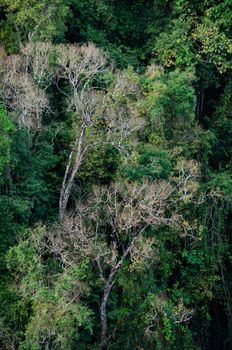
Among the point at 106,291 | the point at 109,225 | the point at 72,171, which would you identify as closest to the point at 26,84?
the point at 72,171

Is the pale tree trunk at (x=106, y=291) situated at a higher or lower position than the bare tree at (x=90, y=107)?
lower

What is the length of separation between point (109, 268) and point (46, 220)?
6.63 ft

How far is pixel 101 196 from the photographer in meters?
15.7

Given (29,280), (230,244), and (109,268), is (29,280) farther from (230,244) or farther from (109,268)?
(230,244)

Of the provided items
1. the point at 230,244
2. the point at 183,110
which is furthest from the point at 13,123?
the point at 230,244

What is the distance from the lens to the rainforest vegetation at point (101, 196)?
48.5ft

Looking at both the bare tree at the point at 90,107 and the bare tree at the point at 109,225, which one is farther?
the bare tree at the point at 90,107

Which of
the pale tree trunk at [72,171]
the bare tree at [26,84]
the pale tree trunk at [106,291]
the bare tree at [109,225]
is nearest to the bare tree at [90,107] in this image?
the pale tree trunk at [72,171]

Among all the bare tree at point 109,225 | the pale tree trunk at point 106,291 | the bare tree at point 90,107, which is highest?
the bare tree at point 90,107

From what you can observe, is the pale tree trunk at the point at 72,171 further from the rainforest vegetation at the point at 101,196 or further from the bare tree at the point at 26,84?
the bare tree at the point at 26,84

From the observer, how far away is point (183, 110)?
59.1 feet

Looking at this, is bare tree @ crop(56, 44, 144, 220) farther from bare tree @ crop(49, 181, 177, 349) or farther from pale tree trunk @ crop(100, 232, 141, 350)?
pale tree trunk @ crop(100, 232, 141, 350)

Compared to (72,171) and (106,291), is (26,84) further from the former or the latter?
(106,291)

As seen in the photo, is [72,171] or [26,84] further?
[72,171]
